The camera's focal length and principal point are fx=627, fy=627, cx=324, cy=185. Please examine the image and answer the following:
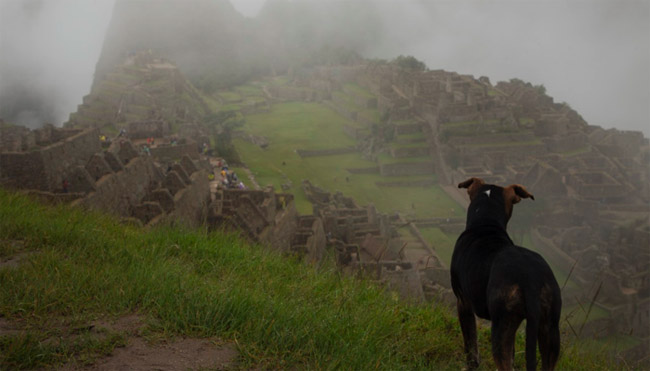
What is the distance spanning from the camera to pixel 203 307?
12.8ft

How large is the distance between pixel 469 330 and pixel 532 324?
888 millimetres

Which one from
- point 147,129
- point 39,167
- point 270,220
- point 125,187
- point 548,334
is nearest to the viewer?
point 548,334

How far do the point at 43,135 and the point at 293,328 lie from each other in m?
12.1

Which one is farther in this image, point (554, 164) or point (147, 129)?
point (554, 164)

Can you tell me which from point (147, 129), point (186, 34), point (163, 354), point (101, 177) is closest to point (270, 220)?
point (101, 177)

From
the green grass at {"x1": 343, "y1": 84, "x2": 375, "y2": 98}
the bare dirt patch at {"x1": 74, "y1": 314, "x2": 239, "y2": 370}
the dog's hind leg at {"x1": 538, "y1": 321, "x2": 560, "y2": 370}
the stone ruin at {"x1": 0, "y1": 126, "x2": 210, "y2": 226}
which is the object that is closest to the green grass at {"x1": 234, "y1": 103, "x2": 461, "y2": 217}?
the green grass at {"x1": 343, "y1": 84, "x2": 375, "y2": 98}

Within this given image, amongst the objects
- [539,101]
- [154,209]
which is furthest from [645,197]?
[154,209]

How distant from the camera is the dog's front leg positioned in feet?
12.7

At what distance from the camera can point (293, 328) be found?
3.82 m

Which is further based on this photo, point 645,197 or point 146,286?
point 645,197

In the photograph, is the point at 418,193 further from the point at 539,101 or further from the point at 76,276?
the point at 76,276

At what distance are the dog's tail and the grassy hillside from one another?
0.88 m

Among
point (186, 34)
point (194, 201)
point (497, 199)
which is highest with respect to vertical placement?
point (186, 34)

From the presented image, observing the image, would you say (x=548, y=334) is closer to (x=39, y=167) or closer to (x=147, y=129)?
(x=39, y=167)
